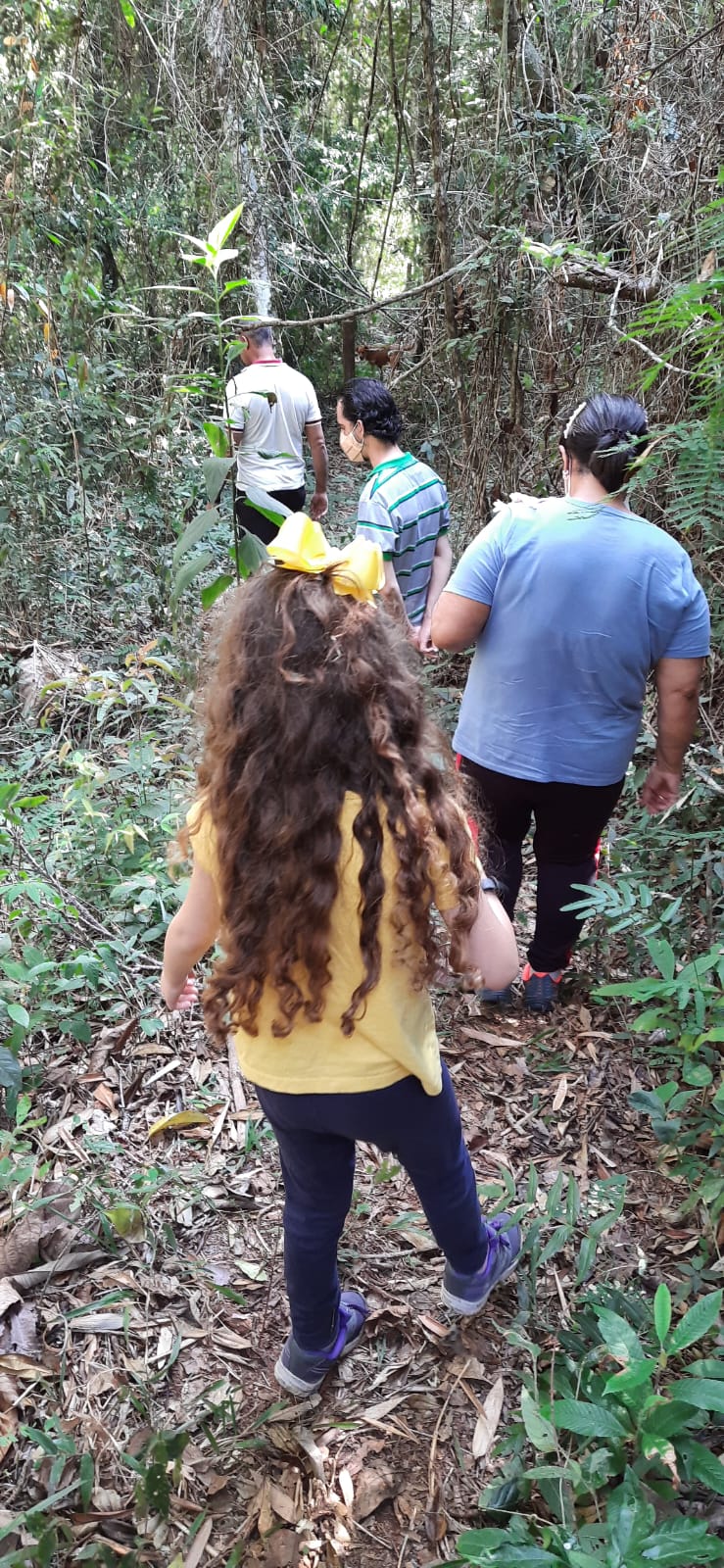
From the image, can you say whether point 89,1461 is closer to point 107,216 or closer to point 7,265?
point 7,265

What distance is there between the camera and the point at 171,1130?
91.6 inches

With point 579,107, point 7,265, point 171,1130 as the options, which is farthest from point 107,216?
point 171,1130

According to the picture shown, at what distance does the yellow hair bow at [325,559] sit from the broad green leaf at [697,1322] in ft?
4.02

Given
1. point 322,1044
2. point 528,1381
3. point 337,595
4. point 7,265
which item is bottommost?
point 528,1381

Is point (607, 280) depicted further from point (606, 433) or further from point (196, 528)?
point (196, 528)

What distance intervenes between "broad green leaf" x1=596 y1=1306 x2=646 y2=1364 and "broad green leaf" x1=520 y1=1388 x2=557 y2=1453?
0.56ft

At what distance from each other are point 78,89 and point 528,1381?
604cm

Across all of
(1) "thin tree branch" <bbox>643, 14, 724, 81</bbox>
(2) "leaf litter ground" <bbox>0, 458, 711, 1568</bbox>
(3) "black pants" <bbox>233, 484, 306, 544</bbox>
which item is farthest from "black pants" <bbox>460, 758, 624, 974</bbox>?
(3) "black pants" <bbox>233, 484, 306, 544</bbox>

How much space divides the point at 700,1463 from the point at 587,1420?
0.56 ft

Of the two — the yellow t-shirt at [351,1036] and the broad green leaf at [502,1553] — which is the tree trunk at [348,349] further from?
the broad green leaf at [502,1553]

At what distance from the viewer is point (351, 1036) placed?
1371 millimetres

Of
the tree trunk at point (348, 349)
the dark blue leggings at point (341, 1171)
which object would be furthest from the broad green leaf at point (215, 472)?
the tree trunk at point (348, 349)

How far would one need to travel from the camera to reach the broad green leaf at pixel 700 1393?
138 cm

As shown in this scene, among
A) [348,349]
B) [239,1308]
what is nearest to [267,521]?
[239,1308]
